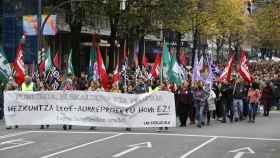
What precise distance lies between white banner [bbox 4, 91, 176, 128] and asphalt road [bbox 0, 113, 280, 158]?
0.33m

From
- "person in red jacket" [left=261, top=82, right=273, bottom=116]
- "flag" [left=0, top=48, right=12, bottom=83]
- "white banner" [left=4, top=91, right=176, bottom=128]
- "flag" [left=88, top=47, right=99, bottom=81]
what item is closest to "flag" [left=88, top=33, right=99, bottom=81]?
"flag" [left=88, top=47, right=99, bottom=81]

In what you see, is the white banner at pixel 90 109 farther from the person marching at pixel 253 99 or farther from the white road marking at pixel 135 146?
the person marching at pixel 253 99

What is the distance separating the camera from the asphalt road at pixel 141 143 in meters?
15.9

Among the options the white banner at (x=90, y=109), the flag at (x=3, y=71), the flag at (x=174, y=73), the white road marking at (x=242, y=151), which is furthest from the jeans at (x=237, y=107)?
the white road marking at (x=242, y=151)

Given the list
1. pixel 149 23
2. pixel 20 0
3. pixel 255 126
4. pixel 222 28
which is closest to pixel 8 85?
pixel 255 126

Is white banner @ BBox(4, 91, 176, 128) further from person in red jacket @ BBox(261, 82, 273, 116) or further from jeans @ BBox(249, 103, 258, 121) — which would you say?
person in red jacket @ BBox(261, 82, 273, 116)

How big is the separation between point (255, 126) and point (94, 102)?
6.17 metres

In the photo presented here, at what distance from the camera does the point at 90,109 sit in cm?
2219

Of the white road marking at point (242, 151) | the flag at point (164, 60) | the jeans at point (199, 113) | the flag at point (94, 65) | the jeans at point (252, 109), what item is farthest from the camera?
the flag at point (164, 60)

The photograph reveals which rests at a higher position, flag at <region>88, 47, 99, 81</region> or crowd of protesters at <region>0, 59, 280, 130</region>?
flag at <region>88, 47, 99, 81</region>

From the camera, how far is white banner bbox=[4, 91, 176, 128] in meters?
22.0

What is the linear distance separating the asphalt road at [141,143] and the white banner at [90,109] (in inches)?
12.8

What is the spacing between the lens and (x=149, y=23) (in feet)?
156

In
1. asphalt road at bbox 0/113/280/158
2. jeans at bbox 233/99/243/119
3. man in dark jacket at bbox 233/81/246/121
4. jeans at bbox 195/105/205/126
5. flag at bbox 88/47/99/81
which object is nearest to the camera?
asphalt road at bbox 0/113/280/158
